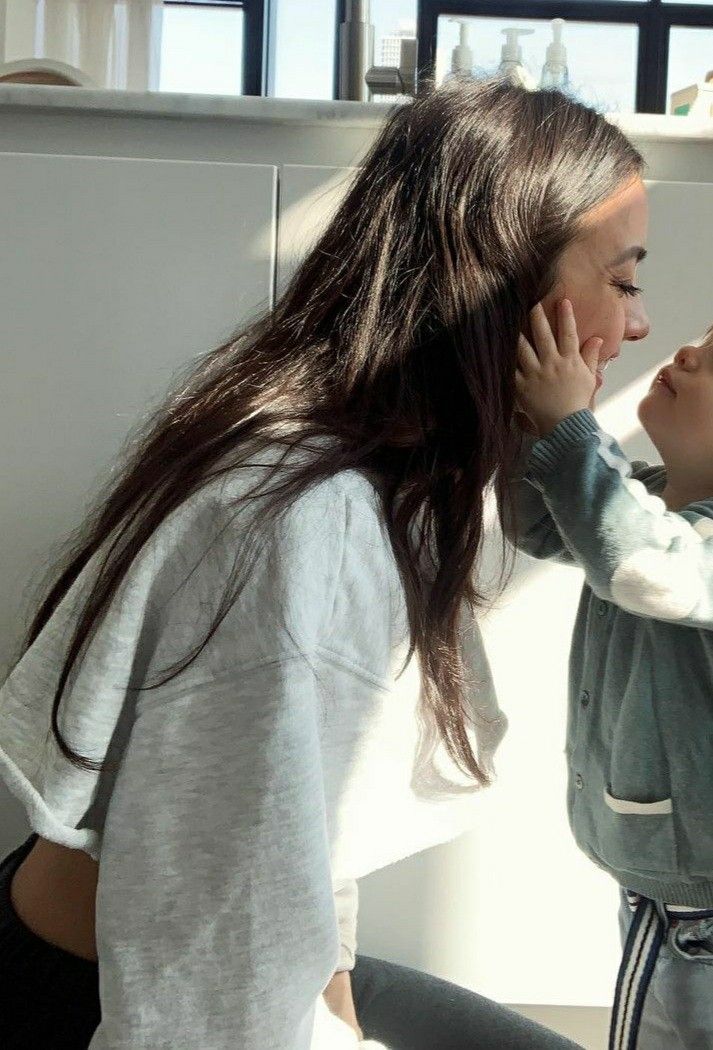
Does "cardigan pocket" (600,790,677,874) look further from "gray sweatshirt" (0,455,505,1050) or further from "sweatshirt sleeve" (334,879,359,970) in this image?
"gray sweatshirt" (0,455,505,1050)

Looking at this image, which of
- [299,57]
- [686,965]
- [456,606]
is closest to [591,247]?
[456,606]

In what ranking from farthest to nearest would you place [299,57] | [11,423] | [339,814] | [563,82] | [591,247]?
1. [299,57]
2. [563,82]
3. [11,423]
4. [591,247]
5. [339,814]

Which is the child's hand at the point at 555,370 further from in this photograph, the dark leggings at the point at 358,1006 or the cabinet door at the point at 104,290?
the dark leggings at the point at 358,1006

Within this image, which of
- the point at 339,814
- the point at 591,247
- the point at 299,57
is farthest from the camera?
the point at 299,57

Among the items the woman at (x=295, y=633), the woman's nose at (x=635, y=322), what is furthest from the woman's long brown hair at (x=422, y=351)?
the woman's nose at (x=635, y=322)

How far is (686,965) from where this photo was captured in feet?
3.10

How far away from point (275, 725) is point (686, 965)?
0.52m

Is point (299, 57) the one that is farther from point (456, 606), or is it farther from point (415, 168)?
point (456, 606)

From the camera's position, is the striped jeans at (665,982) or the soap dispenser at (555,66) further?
the soap dispenser at (555,66)

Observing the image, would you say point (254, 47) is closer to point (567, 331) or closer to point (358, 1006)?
point (567, 331)

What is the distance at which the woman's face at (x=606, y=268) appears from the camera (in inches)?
34.7

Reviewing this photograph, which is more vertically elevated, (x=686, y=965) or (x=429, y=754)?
(x=429, y=754)

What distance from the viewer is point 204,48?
220 centimetres

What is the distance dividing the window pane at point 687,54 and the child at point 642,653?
4.58 feet
